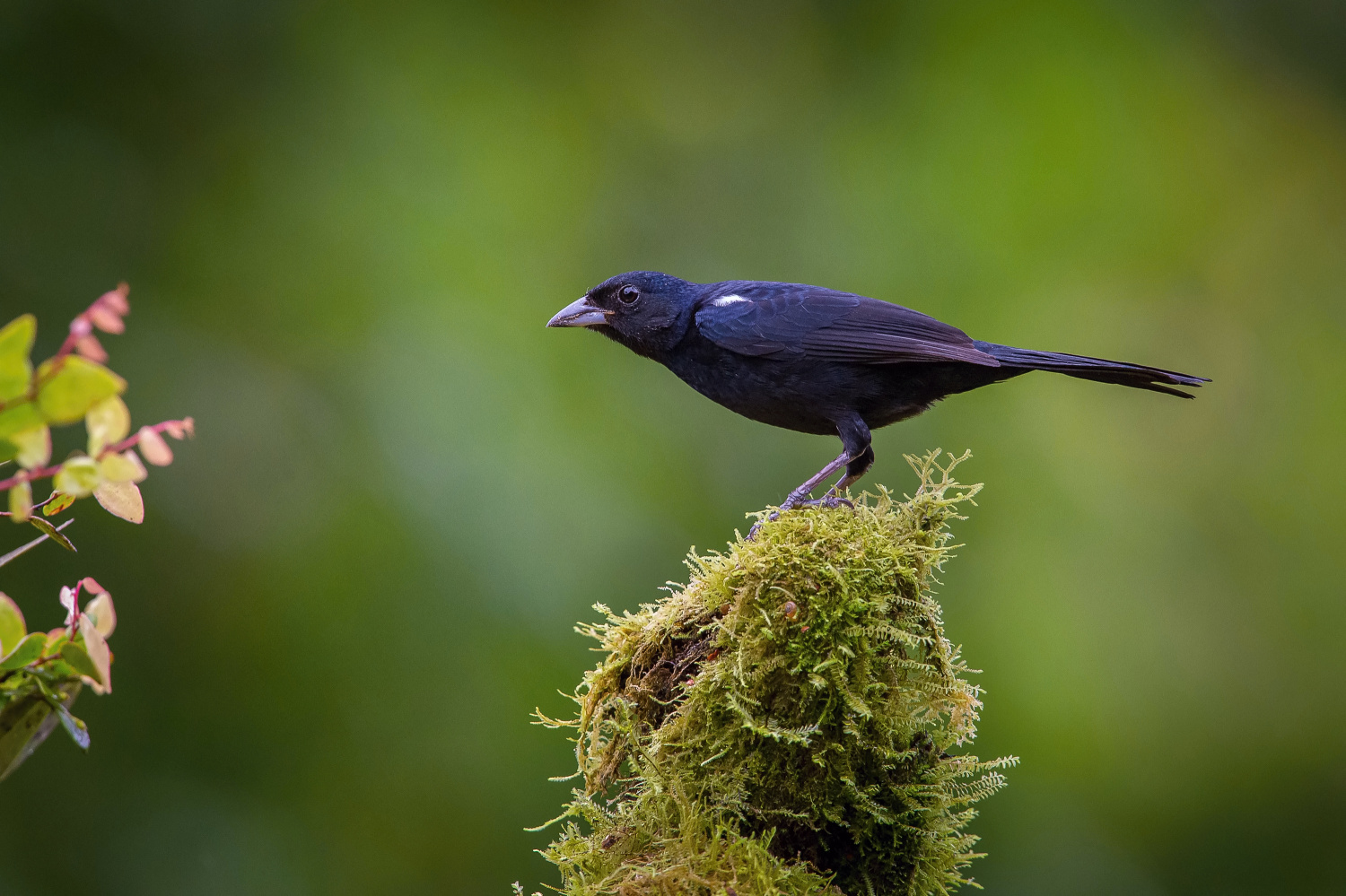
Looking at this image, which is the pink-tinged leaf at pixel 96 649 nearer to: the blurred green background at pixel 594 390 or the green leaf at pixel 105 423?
the green leaf at pixel 105 423

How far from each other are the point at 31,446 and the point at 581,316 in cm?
326

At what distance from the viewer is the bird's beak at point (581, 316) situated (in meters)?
4.20

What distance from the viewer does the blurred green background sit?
4977mm

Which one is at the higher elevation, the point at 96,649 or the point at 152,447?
the point at 152,447

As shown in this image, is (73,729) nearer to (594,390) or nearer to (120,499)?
(120,499)

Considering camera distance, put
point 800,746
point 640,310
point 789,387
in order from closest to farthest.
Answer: point 800,746 → point 789,387 → point 640,310

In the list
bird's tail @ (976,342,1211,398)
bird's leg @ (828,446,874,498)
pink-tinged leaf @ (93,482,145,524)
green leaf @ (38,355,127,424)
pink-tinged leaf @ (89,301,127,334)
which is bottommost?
green leaf @ (38,355,127,424)

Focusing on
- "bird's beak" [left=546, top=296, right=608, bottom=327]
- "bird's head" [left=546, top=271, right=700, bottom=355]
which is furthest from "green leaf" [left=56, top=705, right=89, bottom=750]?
"bird's beak" [left=546, top=296, right=608, bottom=327]

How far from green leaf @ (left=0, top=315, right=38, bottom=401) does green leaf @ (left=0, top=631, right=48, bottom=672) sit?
1.11 ft

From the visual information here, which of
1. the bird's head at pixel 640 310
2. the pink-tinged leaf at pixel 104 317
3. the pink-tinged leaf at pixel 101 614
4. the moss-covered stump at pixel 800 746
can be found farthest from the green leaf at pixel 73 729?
the bird's head at pixel 640 310

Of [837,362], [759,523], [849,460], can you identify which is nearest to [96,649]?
[759,523]

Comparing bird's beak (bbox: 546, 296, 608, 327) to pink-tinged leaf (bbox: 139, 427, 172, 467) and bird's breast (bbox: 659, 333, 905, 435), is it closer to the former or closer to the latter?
bird's breast (bbox: 659, 333, 905, 435)

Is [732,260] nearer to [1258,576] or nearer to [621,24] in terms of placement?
[621,24]

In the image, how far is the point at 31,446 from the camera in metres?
1.00
